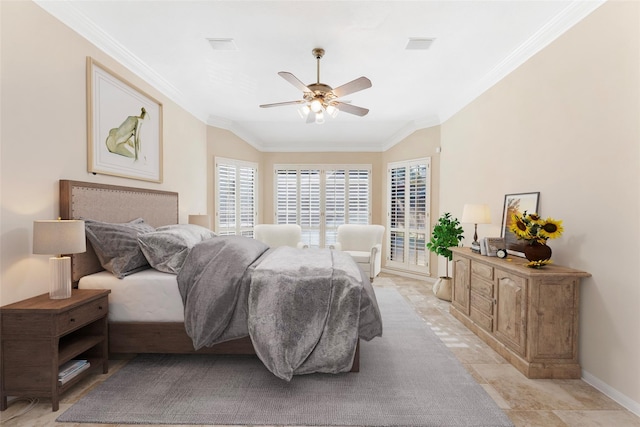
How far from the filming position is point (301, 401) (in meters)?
2.09

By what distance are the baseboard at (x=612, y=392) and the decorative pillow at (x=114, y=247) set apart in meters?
3.74

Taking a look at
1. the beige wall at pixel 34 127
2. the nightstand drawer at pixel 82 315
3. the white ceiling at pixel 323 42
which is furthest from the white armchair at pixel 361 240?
the beige wall at pixel 34 127

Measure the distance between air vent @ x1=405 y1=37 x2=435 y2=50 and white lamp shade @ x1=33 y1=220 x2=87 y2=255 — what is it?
3197 mm

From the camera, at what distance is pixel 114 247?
262 centimetres

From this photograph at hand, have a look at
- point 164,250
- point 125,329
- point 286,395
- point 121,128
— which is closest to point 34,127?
point 121,128

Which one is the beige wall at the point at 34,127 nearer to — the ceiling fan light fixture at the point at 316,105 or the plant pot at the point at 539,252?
the ceiling fan light fixture at the point at 316,105

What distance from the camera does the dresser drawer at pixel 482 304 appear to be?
296cm

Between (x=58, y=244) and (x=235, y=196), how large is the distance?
3.89 metres

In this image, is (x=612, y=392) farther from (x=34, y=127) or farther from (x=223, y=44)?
(x=34, y=127)

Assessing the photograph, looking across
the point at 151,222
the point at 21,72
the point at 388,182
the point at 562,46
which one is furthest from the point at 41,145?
the point at 388,182

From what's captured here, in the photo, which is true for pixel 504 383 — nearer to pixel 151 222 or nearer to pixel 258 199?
pixel 151 222

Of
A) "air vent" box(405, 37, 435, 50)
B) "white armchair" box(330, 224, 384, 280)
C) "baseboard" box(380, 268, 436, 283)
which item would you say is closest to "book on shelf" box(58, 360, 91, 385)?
"air vent" box(405, 37, 435, 50)

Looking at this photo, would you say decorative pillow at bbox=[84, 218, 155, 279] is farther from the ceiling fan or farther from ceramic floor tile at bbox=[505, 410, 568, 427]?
ceramic floor tile at bbox=[505, 410, 568, 427]

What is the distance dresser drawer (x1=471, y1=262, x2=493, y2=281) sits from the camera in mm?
2977
